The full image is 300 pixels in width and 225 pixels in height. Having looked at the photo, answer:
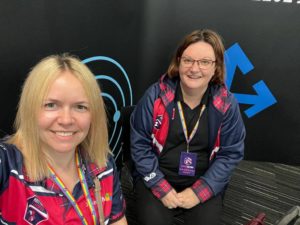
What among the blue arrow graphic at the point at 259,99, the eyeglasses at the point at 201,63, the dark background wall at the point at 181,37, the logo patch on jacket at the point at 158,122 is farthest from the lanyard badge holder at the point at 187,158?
the blue arrow graphic at the point at 259,99

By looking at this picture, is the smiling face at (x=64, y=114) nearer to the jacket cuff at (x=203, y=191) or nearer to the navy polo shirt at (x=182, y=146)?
the navy polo shirt at (x=182, y=146)

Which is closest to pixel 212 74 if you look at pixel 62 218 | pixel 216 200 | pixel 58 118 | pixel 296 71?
pixel 216 200

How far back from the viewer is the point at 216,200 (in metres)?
1.68

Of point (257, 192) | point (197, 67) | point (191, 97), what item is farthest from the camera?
point (257, 192)

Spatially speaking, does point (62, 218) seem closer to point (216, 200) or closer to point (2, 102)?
point (2, 102)

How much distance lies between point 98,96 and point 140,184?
798 mm

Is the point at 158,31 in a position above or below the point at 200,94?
above

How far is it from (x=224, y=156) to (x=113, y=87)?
95 centimetres

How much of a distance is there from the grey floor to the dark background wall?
0.15 m

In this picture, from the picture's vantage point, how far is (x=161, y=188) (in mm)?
1652

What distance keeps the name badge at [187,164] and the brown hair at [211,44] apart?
1.50ft

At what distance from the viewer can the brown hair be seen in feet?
5.35

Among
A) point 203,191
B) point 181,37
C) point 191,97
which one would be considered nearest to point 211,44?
point 191,97

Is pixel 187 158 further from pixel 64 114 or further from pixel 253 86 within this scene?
pixel 253 86
